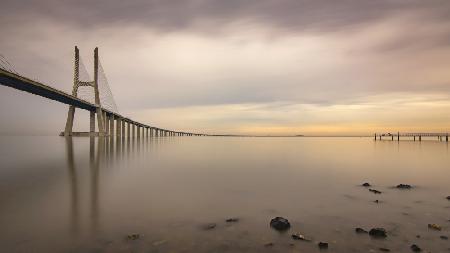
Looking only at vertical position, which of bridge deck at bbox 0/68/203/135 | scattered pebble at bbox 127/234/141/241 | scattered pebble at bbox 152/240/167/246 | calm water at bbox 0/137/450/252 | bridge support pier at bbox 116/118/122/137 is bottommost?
calm water at bbox 0/137/450/252

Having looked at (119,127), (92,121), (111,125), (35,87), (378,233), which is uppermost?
(35,87)

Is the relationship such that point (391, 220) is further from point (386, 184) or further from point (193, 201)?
point (386, 184)

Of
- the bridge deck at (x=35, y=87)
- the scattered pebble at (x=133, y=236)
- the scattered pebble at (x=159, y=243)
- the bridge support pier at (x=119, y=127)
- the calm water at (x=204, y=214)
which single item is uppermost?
the bridge deck at (x=35, y=87)

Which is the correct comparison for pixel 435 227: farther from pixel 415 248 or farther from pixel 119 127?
pixel 119 127

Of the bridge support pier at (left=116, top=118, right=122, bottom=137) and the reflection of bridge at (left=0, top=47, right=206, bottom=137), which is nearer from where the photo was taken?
the reflection of bridge at (left=0, top=47, right=206, bottom=137)

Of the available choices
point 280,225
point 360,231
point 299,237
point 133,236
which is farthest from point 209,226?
point 360,231

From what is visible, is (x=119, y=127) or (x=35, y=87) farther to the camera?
(x=119, y=127)

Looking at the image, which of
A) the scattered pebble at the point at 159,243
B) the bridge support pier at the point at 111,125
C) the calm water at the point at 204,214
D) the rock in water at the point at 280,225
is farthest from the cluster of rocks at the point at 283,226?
the bridge support pier at the point at 111,125

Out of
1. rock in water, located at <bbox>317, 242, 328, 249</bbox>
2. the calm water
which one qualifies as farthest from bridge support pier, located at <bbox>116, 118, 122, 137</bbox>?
rock in water, located at <bbox>317, 242, 328, 249</bbox>

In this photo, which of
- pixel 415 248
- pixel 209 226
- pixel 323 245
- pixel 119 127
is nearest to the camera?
pixel 415 248

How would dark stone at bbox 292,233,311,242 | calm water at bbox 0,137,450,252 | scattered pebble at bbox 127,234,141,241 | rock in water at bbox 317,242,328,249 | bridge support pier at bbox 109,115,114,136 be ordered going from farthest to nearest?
bridge support pier at bbox 109,115,114,136 < dark stone at bbox 292,233,311,242 < scattered pebble at bbox 127,234,141,241 < calm water at bbox 0,137,450,252 < rock in water at bbox 317,242,328,249

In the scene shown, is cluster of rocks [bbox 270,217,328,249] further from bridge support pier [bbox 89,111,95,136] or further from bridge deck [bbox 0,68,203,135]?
bridge support pier [bbox 89,111,95,136]

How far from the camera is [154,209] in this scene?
1130cm

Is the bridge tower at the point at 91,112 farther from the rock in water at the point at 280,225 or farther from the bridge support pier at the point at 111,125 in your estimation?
the rock in water at the point at 280,225
